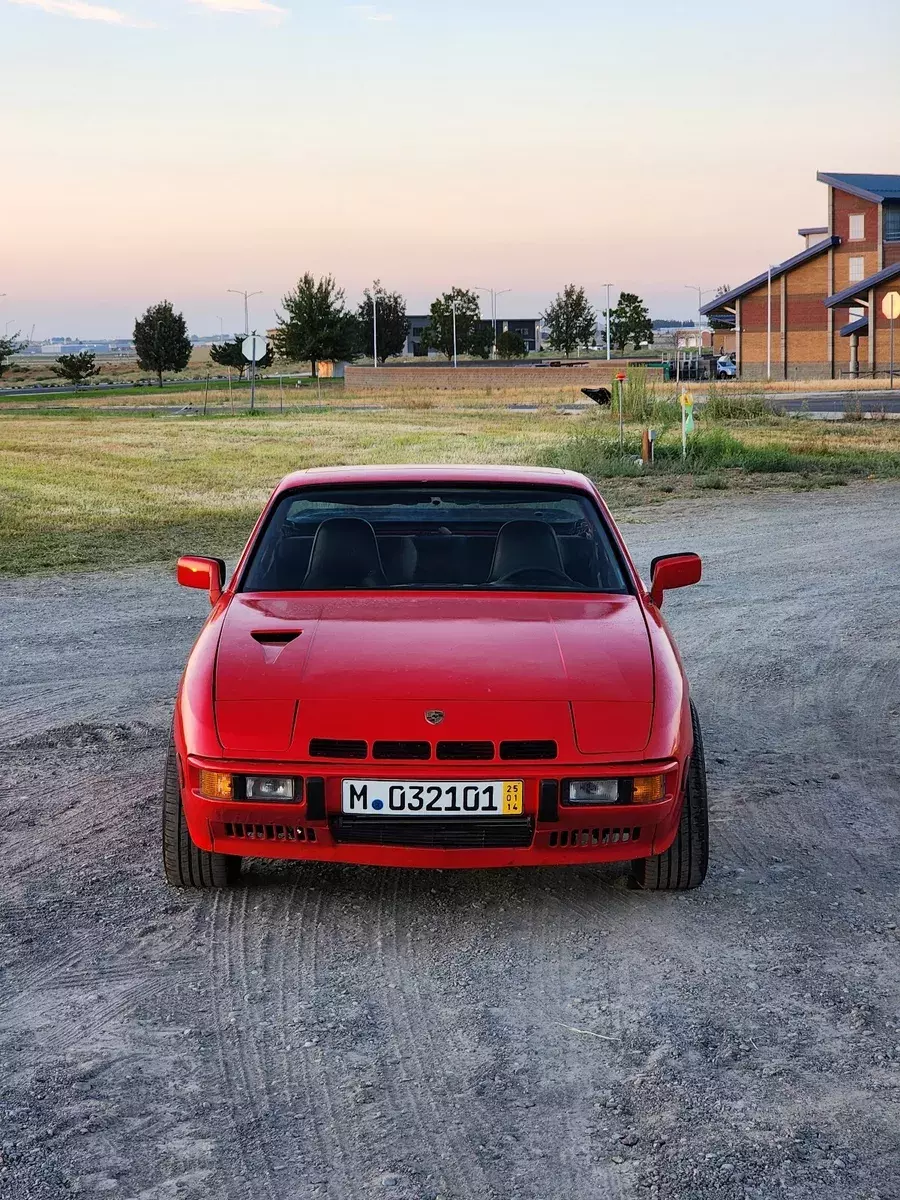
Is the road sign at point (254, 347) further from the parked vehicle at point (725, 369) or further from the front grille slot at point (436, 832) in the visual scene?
the front grille slot at point (436, 832)

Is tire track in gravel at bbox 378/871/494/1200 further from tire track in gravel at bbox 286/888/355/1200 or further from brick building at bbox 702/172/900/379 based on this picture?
brick building at bbox 702/172/900/379

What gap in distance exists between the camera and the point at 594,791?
439 cm

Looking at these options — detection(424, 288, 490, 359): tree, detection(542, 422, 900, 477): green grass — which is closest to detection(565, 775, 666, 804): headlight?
detection(542, 422, 900, 477): green grass

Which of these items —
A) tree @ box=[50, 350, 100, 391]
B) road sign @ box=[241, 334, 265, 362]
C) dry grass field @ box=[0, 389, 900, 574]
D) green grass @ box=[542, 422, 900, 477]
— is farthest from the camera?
tree @ box=[50, 350, 100, 391]

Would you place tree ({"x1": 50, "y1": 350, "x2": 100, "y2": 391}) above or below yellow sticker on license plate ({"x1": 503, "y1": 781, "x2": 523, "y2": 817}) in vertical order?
above

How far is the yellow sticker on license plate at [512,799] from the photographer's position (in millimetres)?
4336

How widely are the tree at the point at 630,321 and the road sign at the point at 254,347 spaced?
267ft

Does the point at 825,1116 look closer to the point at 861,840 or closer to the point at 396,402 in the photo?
the point at 861,840

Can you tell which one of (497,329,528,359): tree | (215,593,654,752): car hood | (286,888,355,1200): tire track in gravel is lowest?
(286,888,355,1200): tire track in gravel

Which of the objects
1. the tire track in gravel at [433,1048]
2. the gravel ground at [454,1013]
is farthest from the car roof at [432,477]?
Result: the tire track in gravel at [433,1048]

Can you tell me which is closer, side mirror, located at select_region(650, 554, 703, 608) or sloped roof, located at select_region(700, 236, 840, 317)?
side mirror, located at select_region(650, 554, 703, 608)

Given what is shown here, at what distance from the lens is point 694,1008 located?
3998 millimetres

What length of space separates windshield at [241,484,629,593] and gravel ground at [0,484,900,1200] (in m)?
1.10

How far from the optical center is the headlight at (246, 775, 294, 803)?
438 centimetres
